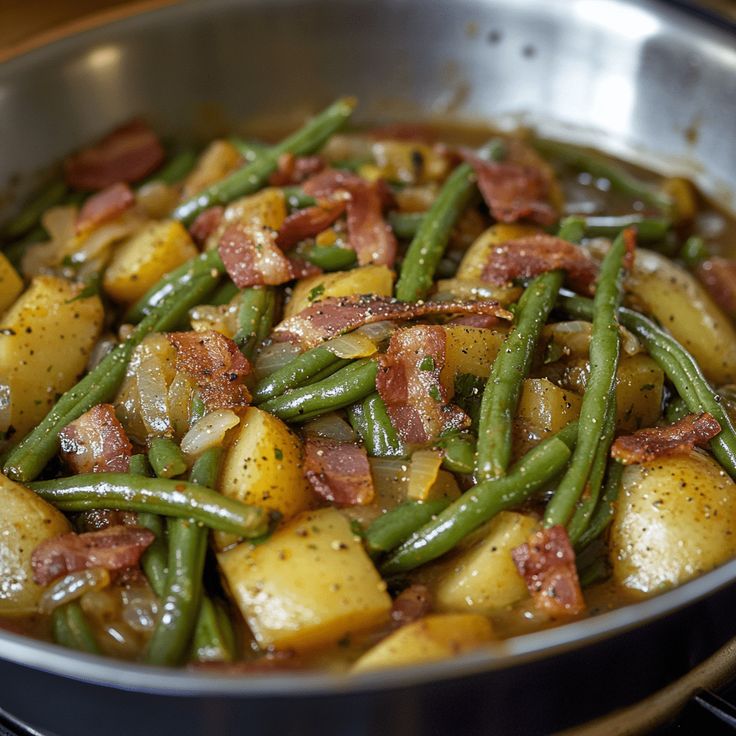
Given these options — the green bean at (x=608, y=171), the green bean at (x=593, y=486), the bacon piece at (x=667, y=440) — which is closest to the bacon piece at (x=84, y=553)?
the green bean at (x=593, y=486)

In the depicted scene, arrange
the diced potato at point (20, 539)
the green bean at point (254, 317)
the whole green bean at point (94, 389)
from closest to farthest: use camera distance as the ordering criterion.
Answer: the diced potato at point (20, 539), the whole green bean at point (94, 389), the green bean at point (254, 317)

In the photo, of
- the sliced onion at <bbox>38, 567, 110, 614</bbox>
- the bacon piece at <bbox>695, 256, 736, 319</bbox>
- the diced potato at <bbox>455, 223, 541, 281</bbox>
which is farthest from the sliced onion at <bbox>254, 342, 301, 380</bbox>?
the bacon piece at <bbox>695, 256, 736, 319</bbox>

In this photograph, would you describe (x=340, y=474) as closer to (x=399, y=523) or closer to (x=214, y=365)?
(x=399, y=523)

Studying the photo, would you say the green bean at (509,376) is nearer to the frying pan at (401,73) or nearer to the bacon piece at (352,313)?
the bacon piece at (352,313)

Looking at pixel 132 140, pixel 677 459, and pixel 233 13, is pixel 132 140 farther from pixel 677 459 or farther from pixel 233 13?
pixel 677 459

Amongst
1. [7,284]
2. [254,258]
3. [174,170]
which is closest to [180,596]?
[254,258]

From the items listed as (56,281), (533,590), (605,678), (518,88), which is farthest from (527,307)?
(518,88)

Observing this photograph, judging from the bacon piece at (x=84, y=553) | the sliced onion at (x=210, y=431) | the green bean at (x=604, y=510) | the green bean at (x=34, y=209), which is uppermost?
the green bean at (x=34, y=209)

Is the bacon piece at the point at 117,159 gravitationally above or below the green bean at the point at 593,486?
above
